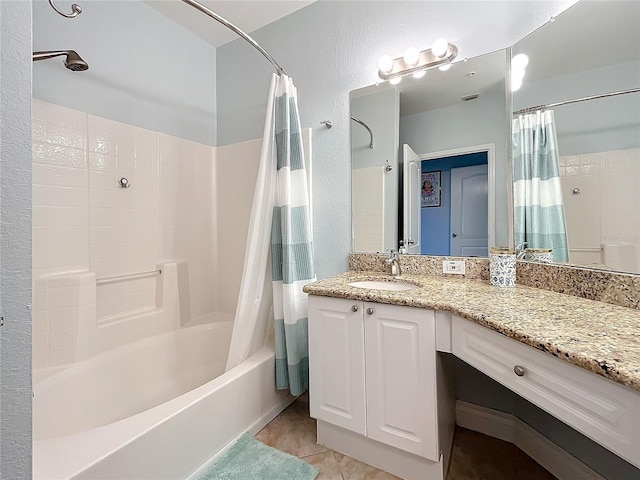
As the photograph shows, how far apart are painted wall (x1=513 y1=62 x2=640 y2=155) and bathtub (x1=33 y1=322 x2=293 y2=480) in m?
1.76

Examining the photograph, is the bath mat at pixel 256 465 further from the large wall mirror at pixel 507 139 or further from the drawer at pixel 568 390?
the large wall mirror at pixel 507 139

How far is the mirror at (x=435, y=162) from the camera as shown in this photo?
158 cm

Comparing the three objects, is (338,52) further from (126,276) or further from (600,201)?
(126,276)

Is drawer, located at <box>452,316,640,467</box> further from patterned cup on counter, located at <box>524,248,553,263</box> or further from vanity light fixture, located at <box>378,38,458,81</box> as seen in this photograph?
vanity light fixture, located at <box>378,38,458,81</box>

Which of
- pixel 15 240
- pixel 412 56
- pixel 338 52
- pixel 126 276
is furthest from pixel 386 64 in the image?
pixel 126 276

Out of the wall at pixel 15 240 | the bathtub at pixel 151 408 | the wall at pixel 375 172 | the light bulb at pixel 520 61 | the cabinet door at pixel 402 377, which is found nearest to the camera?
the wall at pixel 15 240

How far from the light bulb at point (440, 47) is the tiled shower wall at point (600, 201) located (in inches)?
30.8

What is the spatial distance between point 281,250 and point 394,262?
0.65 m

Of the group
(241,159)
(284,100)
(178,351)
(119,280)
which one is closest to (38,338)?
(119,280)

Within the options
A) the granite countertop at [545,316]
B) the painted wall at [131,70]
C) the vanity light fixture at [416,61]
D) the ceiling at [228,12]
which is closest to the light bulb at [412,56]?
the vanity light fixture at [416,61]

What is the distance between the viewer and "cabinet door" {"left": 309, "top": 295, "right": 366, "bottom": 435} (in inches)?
54.5

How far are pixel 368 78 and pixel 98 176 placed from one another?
1679 mm

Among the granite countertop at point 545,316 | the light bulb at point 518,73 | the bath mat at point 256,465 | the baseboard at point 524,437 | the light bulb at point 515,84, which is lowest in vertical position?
the bath mat at point 256,465

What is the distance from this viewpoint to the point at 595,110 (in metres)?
1.17
